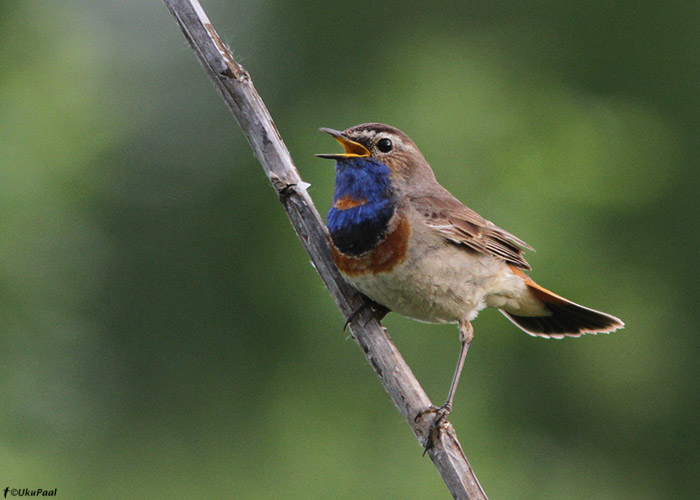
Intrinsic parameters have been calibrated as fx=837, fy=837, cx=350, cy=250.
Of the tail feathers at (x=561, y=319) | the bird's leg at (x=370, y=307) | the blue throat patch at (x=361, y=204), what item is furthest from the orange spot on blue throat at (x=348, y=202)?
the tail feathers at (x=561, y=319)

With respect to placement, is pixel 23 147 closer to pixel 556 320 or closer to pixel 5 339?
pixel 5 339

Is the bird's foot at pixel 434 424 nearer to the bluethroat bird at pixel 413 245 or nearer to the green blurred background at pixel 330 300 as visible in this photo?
the bluethroat bird at pixel 413 245

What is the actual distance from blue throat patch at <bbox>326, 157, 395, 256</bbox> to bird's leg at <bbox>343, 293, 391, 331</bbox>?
0.25 m

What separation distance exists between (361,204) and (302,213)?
387 millimetres

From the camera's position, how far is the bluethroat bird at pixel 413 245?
3816 millimetres

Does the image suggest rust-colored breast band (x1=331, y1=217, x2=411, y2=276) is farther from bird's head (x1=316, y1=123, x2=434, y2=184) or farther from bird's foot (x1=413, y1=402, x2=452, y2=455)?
bird's foot (x1=413, y1=402, x2=452, y2=455)

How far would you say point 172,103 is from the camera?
7.76 meters

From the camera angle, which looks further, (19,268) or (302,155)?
(302,155)

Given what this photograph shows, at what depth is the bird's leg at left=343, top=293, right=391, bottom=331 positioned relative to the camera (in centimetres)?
369

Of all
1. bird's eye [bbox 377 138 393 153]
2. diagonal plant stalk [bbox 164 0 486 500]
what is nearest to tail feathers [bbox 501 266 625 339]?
bird's eye [bbox 377 138 393 153]

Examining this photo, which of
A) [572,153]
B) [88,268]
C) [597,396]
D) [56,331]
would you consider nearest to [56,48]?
[88,268]

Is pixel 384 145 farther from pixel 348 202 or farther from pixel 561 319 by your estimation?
pixel 561 319

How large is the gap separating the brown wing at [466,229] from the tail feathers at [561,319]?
0.20 m

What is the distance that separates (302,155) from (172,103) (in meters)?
2.60
